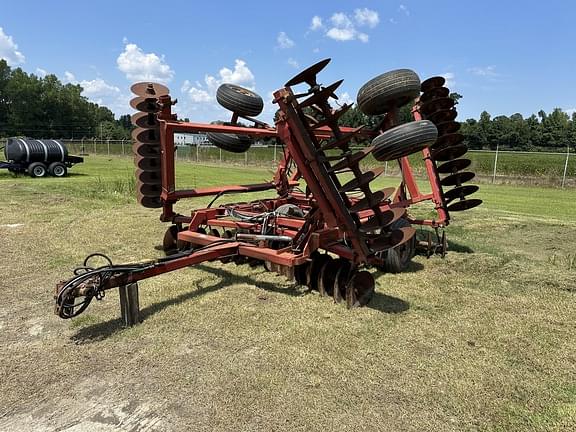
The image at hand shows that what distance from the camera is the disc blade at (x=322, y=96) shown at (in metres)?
3.68

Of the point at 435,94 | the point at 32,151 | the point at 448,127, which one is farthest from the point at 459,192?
the point at 32,151

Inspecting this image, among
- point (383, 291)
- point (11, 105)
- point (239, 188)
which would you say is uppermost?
point (11, 105)

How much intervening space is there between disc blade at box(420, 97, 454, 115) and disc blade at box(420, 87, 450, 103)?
0.18 feet

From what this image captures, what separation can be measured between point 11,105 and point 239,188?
88.4 metres

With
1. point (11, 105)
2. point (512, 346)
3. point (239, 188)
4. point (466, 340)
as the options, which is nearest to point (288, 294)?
point (466, 340)

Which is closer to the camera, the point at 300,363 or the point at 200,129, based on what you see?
the point at 300,363

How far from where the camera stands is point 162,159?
5.84m

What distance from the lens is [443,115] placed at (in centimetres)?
Result: 617

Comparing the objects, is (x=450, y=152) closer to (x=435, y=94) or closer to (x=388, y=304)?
(x=435, y=94)

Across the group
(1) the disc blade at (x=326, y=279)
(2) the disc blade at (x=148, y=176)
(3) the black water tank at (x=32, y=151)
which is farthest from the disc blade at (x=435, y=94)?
(3) the black water tank at (x=32, y=151)

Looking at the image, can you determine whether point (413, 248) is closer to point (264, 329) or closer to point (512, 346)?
point (512, 346)

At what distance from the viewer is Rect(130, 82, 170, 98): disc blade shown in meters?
5.86

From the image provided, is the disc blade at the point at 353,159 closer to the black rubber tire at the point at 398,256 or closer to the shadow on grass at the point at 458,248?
the black rubber tire at the point at 398,256

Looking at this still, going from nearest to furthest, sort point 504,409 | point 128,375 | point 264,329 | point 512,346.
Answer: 1. point 504,409
2. point 128,375
3. point 512,346
4. point 264,329
